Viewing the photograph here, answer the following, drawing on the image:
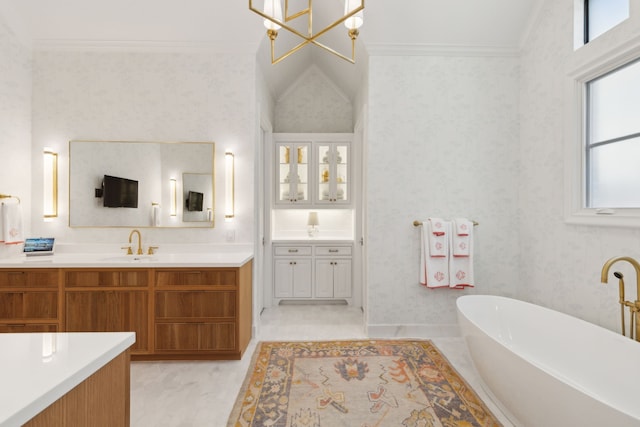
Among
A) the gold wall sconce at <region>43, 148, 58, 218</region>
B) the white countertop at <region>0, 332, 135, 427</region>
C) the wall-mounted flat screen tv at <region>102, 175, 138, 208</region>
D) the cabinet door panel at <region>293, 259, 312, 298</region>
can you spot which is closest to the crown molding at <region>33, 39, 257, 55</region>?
the gold wall sconce at <region>43, 148, 58, 218</region>

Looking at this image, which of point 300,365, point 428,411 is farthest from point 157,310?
point 428,411

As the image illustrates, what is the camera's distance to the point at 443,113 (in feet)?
11.3

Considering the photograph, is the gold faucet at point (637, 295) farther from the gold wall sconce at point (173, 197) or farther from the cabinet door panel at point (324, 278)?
the gold wall sconce at point (173, 197)

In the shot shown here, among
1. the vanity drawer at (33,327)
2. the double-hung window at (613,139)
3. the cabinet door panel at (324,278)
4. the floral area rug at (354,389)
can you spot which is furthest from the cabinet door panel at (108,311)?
the double-hung window at (613,139)

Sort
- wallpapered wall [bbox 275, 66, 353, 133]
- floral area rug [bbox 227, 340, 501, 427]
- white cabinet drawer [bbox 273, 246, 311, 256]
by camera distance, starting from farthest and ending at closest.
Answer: wallpapered wall [bbox 275, 66, 353, 133], white cabinet drawer [bbox 273, 246, 311, 256], floral area rug [bbox 227, 340, 501, 427]

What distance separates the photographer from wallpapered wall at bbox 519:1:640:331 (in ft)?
7.82

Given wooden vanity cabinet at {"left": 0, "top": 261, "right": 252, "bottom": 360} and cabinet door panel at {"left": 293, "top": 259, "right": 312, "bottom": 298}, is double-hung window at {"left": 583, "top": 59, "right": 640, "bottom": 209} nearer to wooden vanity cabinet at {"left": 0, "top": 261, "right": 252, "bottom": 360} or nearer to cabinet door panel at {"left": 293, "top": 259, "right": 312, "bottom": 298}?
wooden vanity cabinet at {"left": 0, "top": 261, "right": 252, "bottom": 360}

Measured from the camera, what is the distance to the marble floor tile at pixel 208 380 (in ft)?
6.99

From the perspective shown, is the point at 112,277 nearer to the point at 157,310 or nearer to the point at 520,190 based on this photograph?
the point at 157,310

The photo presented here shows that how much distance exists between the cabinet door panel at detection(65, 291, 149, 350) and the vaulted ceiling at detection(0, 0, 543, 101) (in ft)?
7.81

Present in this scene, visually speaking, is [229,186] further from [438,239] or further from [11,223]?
[438,239]

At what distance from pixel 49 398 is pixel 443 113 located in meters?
3.58

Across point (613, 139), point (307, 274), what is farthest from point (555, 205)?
point (307, 274)

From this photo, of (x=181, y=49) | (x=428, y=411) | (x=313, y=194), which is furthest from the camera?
(x=313, y=194)
